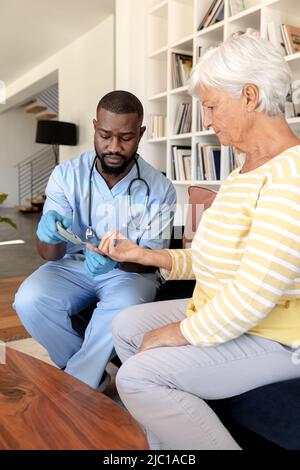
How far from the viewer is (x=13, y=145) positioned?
1172cm

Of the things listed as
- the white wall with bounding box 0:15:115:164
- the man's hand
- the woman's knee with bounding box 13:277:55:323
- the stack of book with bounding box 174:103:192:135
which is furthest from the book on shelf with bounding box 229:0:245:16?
the white wall with bounding box 0:15:115:164

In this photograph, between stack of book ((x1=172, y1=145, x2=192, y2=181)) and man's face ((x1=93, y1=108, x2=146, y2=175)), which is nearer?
man's face ((x1=93, y1=108, x2=146, y2=175))

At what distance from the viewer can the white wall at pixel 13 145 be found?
454 inches

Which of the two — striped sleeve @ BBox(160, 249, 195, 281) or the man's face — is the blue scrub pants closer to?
striped sleeve @ BBox(160, 249, 195, 281)

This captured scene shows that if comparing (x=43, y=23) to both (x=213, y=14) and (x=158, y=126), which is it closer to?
(x=158, y=126)

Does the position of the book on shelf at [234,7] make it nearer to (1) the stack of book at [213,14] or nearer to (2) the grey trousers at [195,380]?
(1) the stack of book at [213,14]

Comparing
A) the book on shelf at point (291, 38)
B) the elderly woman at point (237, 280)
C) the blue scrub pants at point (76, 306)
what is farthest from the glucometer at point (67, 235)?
the book on shelf at point (291, 38)

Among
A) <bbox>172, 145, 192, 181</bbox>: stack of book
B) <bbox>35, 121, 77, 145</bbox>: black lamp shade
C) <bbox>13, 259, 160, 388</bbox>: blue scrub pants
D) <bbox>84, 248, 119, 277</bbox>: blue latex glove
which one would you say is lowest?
<bbox>13, 259, 160, 388</bbox>: blue scrub pants

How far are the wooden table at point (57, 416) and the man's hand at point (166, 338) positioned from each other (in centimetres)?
22

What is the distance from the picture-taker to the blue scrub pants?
1.55 m

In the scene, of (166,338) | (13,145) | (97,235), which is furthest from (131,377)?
(13,145)

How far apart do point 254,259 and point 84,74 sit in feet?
17.8

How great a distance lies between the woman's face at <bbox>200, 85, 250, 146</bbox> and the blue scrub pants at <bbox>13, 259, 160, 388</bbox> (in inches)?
28.5

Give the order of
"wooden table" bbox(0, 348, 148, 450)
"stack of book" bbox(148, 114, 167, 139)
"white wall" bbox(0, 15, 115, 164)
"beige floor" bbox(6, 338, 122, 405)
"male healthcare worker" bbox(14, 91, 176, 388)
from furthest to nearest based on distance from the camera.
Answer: "white wall" bbox(0, 15, 115, 164) → "stack of book" bbox(148, 114, 167, 139) → "beige floor" bbox(6, 338, 122, 405) → "male healthcare worker" bbox(14, 91, 176, 388) → "wooden table" bbox(0, 348, 148, 450)
